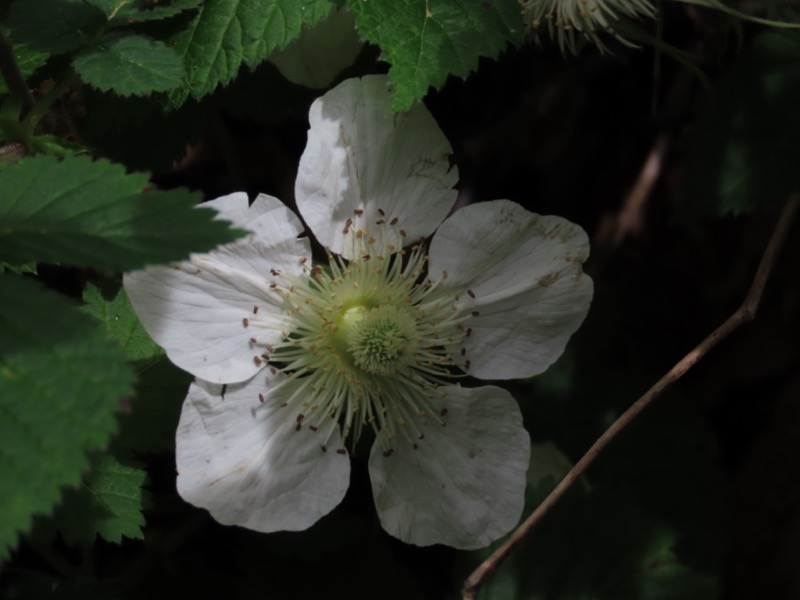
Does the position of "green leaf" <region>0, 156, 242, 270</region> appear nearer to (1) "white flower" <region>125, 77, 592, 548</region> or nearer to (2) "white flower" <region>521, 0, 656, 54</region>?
(1) "white flower" <region>125, 77, 592, 548</region>

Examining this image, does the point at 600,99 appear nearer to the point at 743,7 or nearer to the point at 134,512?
the point at 743,7

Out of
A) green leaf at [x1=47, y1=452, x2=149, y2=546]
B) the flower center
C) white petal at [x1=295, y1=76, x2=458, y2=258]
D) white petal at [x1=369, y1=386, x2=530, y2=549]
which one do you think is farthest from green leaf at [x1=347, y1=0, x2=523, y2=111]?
green leaf at [x1=47, y1=452, x2=149, y2=546]

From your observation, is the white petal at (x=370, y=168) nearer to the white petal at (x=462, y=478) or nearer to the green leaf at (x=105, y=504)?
the white petal at (x=462, y=478)

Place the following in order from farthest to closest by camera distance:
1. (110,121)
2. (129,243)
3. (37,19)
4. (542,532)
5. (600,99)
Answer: (600,99), (542,532), (110,121), (37,19), (129,243)

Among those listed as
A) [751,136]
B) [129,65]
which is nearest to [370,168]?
[129,65]

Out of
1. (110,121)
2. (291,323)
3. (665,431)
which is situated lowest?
(665,431)

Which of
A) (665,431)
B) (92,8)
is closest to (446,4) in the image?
(92,8)
